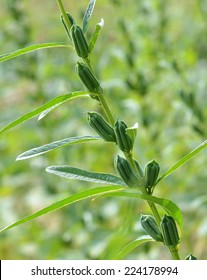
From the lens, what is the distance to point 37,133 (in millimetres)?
2512

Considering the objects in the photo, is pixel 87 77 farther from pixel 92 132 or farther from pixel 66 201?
pixel 92 132

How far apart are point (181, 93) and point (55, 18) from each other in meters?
1.03

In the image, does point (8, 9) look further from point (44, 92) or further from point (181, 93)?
point (181, 93)

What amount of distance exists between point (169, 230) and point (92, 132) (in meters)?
1.54

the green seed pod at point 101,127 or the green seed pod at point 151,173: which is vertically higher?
the green seed pod at point 101,127

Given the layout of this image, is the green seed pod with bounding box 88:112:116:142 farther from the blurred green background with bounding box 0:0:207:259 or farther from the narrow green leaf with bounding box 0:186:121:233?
the blurred green background with bounding box 0:0:207:259

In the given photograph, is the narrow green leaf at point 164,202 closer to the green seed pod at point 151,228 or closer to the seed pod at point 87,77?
the green seed pod at point 151,228

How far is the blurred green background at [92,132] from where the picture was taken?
217 cm

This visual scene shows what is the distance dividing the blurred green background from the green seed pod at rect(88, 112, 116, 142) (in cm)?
103

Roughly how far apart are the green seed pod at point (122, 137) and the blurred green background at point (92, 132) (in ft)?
3.38

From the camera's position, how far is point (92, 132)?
8.03 feet

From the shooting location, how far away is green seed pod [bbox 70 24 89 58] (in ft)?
3.01

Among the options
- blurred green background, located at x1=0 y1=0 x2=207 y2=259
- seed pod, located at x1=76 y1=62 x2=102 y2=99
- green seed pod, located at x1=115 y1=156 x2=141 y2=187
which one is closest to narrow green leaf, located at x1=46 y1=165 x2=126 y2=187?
green seed pod, located at x1=115 y1=156 x2=141 y2=187

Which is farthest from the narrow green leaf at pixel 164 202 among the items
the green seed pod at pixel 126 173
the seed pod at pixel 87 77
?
the seed pod at pixel 87 77
